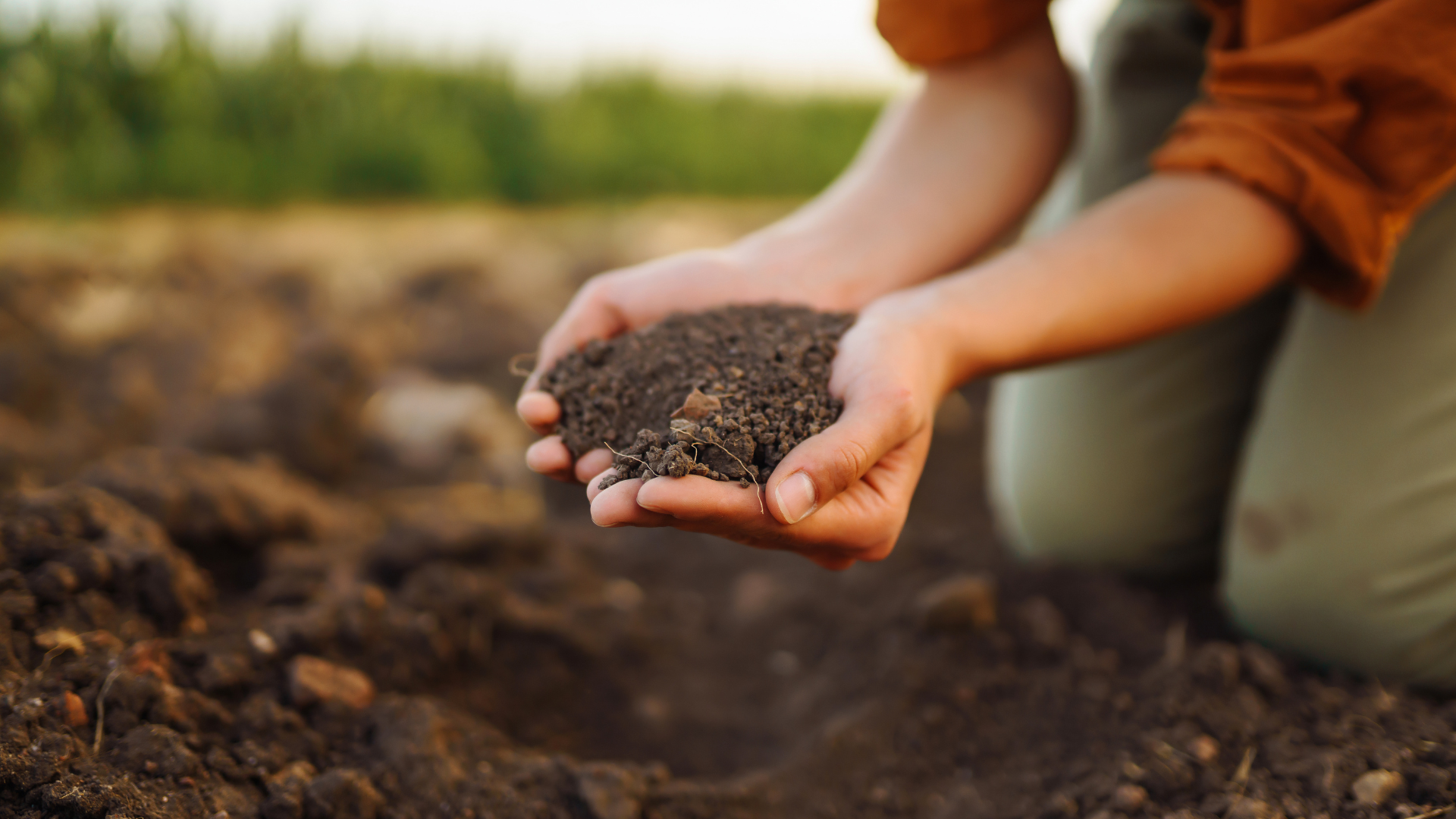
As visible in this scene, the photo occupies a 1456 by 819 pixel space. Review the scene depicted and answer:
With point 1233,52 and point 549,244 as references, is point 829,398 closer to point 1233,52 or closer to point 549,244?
point 1233,52

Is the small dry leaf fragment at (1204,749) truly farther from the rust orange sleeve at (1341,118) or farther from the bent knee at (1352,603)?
the rust orange sleeve at (1341,118)

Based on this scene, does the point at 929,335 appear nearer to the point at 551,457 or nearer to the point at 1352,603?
the point at 551,457

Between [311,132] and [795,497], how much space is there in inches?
127

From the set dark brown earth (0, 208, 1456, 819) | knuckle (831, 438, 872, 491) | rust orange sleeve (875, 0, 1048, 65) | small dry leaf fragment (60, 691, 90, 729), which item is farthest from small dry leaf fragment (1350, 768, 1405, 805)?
small dry leaf fragment (60, 691, 90, 729)

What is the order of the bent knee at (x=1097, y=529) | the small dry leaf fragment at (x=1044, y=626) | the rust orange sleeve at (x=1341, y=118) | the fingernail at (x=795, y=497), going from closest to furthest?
the fingernail at (x=795, y=497) < the rust orange sleeve at (x=1341, y=118) < the small dry leaf fragment at (x=1044, y=626) < the bent knee at (x=1097, y=529)

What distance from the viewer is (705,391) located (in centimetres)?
107

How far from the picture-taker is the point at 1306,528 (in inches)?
59.6

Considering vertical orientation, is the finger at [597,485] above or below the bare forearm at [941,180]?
below

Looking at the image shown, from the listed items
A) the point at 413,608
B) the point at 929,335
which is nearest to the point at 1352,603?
the point at 929,335

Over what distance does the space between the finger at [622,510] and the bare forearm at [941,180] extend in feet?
1.88

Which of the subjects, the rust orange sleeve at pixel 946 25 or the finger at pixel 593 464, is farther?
the rust orange sleeve at pixel 946 25

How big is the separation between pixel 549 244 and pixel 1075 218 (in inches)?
117

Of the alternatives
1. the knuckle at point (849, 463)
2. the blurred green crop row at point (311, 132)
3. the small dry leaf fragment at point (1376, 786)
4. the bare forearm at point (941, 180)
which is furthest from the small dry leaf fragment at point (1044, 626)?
the blurred green crop row at point (311, 132)

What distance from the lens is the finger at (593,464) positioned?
3.53 ft
